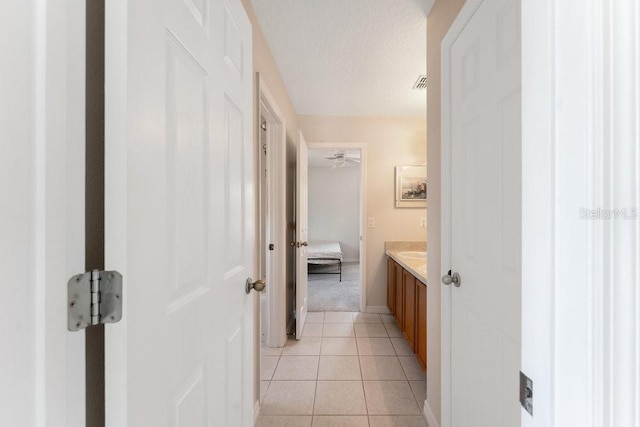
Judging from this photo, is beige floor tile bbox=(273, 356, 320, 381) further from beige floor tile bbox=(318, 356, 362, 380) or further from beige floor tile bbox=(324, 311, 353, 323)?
beige floor tile bbox=(324, 311, 353, 323)

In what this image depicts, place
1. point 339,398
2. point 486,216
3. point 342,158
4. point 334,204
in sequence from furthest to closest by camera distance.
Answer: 1. point 334,204
2. point 342,158
3. point 339,398
4. point 486,216

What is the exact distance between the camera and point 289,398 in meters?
1.88

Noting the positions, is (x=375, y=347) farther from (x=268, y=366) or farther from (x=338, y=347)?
(x=268, y=366)

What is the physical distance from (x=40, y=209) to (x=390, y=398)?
2.12 meters

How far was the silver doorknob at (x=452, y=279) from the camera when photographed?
1.29 meters

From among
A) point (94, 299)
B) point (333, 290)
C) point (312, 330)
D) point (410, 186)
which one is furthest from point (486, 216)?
point (333, 290)

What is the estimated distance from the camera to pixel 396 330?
294 cm

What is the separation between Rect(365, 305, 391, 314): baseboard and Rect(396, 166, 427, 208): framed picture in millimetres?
1271

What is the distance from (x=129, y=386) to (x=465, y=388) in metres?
1.30

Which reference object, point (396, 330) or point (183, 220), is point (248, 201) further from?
point (396, 330)

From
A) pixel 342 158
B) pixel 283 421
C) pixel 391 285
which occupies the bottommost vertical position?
pixel 283 421

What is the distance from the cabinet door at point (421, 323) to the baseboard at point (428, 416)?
34cm

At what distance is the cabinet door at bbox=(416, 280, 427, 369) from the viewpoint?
2027 mm
